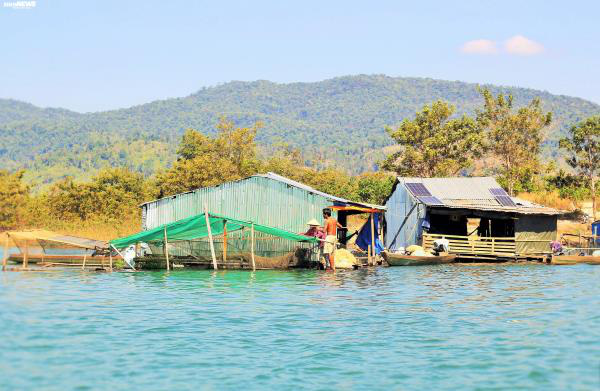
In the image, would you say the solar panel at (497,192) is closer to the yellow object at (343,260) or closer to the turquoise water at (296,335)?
the yellow object at (343,260)

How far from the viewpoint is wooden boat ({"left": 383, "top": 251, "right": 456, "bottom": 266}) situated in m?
32.6

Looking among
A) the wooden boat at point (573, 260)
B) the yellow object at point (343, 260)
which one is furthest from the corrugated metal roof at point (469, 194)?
the yellow object at point (343, 260)

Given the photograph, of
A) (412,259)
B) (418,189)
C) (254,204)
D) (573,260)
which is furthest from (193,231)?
(573,260)

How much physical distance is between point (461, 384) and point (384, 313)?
6.62m

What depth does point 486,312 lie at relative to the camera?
18062mm

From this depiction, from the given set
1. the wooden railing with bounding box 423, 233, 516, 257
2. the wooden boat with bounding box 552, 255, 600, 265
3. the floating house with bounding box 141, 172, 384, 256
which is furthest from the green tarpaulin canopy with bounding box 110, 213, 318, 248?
the wooden boat with bounding box 552, 255, 600, 265

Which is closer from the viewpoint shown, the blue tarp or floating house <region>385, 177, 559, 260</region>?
the blue tarp

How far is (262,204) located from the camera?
3344 cm

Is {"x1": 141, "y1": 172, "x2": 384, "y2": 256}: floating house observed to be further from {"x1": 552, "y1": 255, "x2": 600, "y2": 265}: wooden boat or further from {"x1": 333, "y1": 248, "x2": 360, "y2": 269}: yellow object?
{"x1": 552, "y1": 255, "x2": 600, "y2": 265}: wooden boat

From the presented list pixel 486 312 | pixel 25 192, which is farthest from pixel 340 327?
pixel 25 192

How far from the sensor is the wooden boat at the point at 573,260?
1362 inches

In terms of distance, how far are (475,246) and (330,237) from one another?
11373 millimetres

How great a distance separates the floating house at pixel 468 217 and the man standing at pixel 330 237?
874cm

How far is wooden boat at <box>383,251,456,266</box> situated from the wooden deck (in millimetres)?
2168
